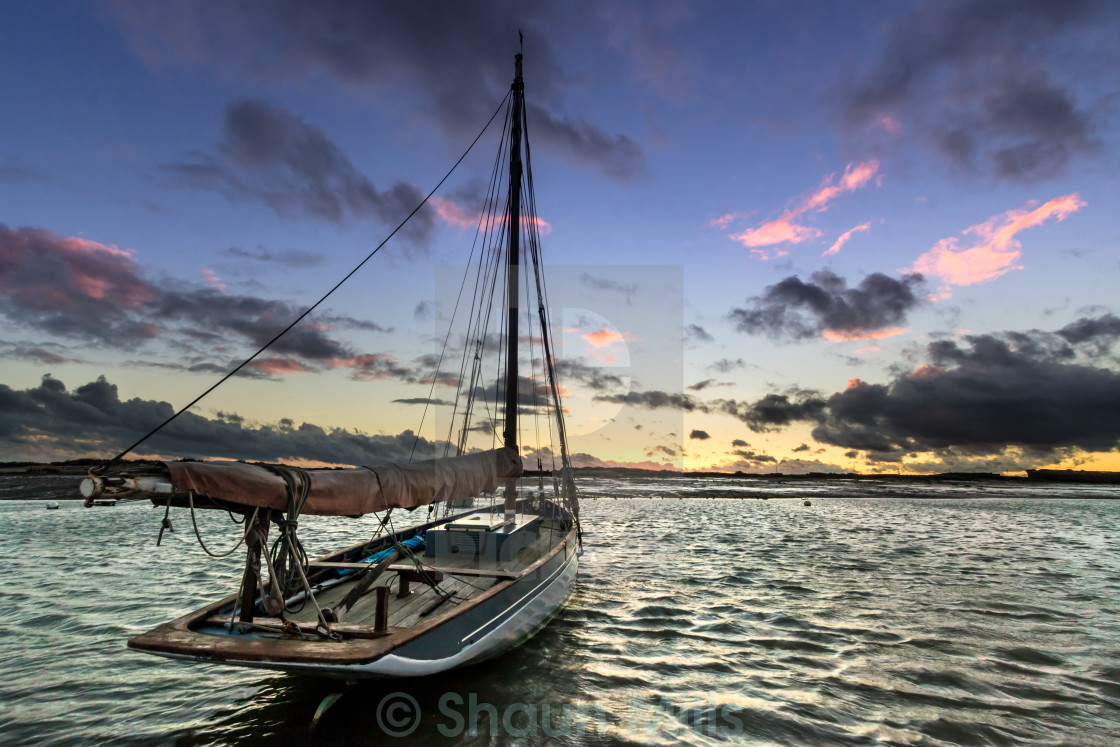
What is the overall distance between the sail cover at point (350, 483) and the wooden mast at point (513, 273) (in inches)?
156

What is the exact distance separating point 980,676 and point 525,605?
846 centimetres

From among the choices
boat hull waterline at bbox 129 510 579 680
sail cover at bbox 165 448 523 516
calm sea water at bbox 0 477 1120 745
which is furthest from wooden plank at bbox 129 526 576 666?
sail cover at bbox 165 448 523 516

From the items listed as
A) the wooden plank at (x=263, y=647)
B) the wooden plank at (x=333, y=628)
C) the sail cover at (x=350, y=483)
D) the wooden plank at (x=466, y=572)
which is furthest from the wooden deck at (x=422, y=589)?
the sail cover at (x=350, y=483)

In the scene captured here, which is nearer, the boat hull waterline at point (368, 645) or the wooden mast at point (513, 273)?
the boat hull waterline at point (368, 645)

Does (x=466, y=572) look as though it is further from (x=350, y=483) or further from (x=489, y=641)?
(x=350, y=483)

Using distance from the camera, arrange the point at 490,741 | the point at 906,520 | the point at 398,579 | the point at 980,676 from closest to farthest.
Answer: the point at 490,741 → the point at 980,676 → the point at 398,579 → the point at 906,520

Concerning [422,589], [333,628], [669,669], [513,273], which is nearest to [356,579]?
[422,589]

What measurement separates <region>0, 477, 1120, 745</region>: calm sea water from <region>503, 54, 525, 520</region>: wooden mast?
499cm

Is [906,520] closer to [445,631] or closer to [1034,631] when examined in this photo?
[1034,631]

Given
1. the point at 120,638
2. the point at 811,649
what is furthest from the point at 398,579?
the point at 811,649

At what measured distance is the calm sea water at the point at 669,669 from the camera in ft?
23.7

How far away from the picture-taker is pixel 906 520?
42.7 meters

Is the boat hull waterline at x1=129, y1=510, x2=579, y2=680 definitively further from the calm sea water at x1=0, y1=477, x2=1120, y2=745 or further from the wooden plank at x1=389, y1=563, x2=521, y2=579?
the calm sea water at x1=0, y1=477, x2=1120, y2=745

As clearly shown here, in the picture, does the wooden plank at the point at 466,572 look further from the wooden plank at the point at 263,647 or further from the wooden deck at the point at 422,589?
the wooden plank at the point at 263,647
